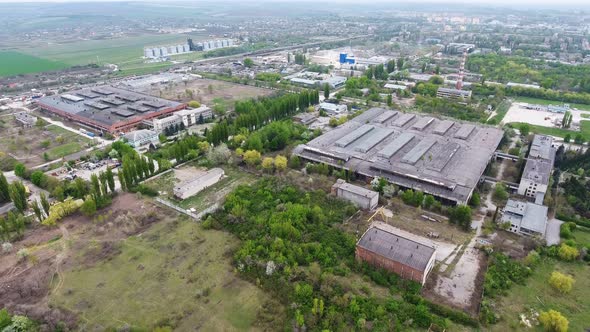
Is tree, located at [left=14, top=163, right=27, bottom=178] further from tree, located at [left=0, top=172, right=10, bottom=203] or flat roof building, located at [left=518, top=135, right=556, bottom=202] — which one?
flat roof building, located at [left=518, top=135, right=556, bottom=202]

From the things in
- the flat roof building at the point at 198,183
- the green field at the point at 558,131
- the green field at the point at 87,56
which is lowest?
the flat roof building at the point at 198,183

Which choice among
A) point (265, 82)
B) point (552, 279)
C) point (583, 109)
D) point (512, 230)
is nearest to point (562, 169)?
point (512, 230)

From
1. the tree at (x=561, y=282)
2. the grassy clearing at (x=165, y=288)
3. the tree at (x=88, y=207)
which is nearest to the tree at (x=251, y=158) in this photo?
the grassy clearing at (x=165, y=288)

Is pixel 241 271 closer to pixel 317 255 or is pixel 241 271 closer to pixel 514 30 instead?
pixel 317 255

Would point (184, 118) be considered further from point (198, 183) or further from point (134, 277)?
point (134, 277)

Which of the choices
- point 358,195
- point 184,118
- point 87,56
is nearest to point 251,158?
point 358,195

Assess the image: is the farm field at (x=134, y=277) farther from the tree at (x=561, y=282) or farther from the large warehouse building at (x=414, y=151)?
the tree at (x=561, y=282)
